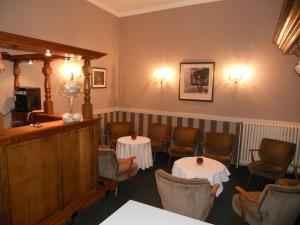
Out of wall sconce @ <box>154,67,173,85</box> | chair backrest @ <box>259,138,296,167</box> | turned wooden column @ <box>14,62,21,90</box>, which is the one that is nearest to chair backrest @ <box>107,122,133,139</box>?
wall sconce @ <box>154,67,173,85</box>

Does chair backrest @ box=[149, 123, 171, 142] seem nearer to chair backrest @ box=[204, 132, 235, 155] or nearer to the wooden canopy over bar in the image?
chair backrest @ box=[204, 132, 235, 155]

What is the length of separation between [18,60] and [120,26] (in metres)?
3.32

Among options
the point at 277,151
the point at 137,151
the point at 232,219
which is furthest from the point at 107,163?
the point at 277,151

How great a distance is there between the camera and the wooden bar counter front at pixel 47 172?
229 cm

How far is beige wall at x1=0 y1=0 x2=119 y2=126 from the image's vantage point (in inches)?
150

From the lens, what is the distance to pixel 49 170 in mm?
2738

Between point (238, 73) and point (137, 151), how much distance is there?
2851 millimetres

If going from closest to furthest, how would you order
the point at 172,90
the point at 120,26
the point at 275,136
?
the point at 275,136 → the point at 172,90 → the point at 120,26

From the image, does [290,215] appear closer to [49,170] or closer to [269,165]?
[269,165]

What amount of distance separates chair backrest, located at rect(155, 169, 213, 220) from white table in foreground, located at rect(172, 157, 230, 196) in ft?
2.32

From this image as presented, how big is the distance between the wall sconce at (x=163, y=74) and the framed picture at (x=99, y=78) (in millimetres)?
1400

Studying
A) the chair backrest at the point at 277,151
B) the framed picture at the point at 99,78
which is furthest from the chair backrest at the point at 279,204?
the framed picture at the point at 99,78

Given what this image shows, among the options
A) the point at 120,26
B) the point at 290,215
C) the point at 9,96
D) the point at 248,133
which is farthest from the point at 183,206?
the point at 120,26

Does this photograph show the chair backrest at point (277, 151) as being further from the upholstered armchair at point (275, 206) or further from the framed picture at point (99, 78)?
the framed picture at point (99, 78)
